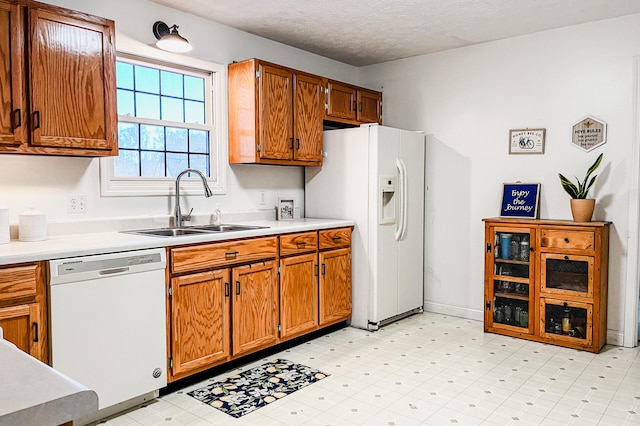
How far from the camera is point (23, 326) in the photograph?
2266 mm

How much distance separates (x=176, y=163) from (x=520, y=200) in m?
2.79

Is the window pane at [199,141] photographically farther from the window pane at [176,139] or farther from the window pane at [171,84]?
the window pane at [171,84]

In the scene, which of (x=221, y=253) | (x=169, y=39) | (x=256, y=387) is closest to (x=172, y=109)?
(x=169, y=39)

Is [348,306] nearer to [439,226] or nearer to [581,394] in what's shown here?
[439,226]

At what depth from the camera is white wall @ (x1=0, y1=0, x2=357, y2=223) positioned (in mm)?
2871

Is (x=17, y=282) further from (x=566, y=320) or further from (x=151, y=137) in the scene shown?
(x=566, y=320)

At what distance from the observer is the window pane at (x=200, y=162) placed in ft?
12.6

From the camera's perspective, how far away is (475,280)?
455 cm

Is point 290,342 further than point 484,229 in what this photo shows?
No

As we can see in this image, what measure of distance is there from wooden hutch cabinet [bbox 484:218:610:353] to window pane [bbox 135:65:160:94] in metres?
2.77

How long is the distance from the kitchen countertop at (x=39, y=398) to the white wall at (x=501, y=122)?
4000 mm

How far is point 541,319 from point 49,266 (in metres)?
3.37

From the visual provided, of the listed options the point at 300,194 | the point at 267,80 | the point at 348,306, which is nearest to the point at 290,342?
the point at 348,306

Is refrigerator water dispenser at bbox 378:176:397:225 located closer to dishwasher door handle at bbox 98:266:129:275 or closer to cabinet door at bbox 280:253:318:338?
cabinet door at bbox 280:253:318:338
